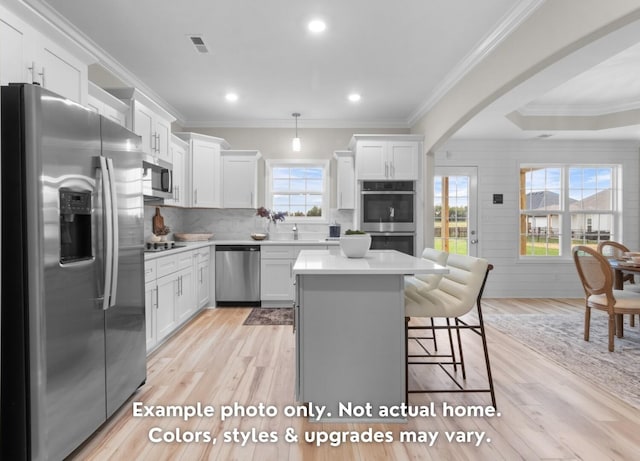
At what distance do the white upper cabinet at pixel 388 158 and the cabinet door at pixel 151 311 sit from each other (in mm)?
3002

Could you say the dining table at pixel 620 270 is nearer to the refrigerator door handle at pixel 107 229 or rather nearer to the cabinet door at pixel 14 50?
the refrigerator door handle at pixel 107 229

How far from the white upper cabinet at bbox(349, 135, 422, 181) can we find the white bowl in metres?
2.60

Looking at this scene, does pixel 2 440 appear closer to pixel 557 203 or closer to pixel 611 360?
pixel 611 360

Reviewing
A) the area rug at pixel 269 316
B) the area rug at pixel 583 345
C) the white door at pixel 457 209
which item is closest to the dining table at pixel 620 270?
the area rug at pixel 583 345

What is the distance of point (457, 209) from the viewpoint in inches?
232

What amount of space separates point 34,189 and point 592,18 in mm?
3028

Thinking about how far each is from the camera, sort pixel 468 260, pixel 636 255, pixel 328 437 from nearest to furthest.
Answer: pixel 328 437
pixel 468 260
pixel 636 255

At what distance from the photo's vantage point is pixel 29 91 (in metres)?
1.56

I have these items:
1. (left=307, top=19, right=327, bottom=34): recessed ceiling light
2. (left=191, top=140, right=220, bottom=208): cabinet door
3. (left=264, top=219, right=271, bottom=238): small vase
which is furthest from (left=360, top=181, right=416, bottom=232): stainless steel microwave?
(left=307, top=19, right=327, bottom=34): recessed ceiling light

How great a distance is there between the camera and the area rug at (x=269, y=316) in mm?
4297

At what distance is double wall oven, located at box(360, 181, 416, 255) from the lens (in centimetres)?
498

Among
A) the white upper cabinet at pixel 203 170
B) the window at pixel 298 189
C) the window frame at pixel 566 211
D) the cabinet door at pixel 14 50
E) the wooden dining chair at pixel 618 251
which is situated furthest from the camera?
the window frame at pixel 566 211

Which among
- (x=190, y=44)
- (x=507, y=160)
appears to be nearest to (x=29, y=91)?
(x=190, y=44)

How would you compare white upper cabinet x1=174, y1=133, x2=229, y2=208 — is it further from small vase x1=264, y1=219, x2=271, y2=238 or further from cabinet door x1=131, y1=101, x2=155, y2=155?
cabinet door x1=131, y1=101, x2=155, y2=155
